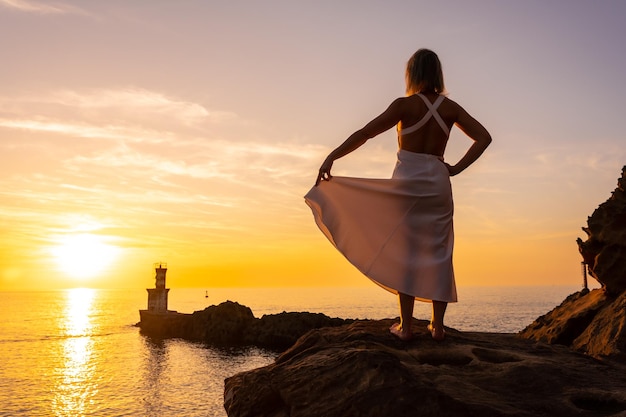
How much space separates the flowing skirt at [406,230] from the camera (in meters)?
5.63

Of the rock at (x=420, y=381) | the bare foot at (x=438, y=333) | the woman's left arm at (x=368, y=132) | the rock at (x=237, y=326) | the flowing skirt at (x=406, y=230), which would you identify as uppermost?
the woman's left arm at (x=368, y=132)

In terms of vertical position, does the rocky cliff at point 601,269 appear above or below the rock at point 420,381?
above

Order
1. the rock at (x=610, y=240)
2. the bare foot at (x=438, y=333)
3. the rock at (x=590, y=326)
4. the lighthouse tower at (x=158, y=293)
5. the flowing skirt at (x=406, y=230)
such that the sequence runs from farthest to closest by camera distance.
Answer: the lighthouse tower at (x=158, y=293), the rock at (x=610, y=240), the rock at (x=590, y=326), the bare foot at (x=438, y=333), the flowing skirt at (x=406, y=230)

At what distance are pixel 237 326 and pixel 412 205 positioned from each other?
239 ft

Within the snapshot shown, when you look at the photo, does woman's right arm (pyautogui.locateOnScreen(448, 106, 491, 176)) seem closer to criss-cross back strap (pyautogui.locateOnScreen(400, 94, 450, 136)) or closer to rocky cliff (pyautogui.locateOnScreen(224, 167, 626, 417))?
criss-cross back strap (pyautogui.locateOnScreen(400, 94, 450, 136))

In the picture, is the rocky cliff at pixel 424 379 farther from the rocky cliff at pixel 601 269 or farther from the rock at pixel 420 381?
the rocky cliff at pixel 601 269

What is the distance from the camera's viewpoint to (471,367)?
5.26 meters

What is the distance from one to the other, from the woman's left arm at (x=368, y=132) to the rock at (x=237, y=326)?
2466 inches

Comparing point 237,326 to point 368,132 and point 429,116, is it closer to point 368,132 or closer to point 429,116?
point 368,132

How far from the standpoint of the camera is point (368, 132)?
5773 mm

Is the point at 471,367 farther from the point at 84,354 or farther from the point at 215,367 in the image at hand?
the point at 84,354

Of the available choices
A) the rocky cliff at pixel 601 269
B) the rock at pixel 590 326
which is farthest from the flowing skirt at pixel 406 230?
the rocky cliff at pixel 601 269

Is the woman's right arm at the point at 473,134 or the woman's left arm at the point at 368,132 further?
the woman's right arm at the point at 473,134

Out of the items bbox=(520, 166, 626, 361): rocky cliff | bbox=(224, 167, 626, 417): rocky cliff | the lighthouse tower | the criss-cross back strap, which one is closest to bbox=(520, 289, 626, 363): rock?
bbox=(520, 166, 626, 361): rocky cliff
